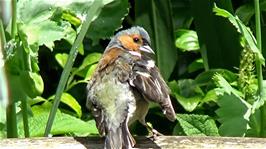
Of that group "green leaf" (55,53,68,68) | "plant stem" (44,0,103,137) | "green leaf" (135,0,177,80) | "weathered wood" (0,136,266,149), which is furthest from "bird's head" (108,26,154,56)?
"green leaf" (135,0,177,80)

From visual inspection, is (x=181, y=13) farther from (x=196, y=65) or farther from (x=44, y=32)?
(x=44, y=32)

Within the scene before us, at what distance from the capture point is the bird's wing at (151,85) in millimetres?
2737

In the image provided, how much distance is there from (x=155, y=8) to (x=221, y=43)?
16.3 inches

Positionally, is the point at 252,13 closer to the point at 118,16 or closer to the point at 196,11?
the point at 196,11

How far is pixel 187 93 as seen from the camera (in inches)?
157

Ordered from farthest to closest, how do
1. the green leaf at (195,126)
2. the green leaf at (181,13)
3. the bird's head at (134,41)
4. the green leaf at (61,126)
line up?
the green leaf at (181,13) → the green leaf at (195,126) → the green leaf at (61,126) → the bird's head at (134,41)

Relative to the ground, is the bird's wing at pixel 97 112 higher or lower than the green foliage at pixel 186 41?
lower

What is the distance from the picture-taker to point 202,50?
412cm

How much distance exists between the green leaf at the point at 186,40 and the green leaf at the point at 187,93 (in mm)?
241

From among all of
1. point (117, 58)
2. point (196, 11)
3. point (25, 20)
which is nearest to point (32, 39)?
point (25, 20)

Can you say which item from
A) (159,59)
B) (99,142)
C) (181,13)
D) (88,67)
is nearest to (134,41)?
(99,142)

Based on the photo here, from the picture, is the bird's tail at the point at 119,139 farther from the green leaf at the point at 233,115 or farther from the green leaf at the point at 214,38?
the green leaf at the point at 214,38

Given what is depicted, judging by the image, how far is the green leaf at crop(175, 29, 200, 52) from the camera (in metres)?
4.31

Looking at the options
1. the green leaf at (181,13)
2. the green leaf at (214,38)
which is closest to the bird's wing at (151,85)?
the green leaf at (214,38)
